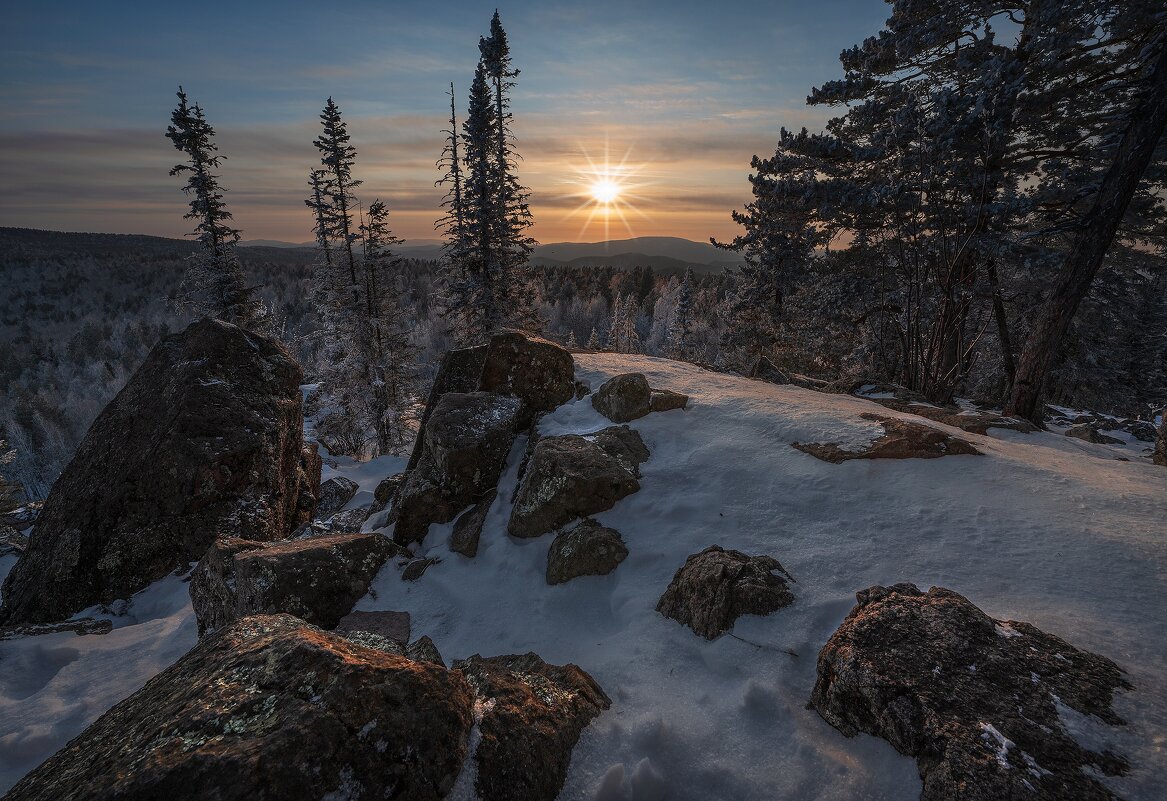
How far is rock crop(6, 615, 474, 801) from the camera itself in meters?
1.92

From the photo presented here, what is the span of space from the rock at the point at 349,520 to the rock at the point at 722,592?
220 inches

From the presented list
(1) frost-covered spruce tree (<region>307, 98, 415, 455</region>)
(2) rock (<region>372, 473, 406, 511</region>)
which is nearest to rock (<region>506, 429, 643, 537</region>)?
(2) rock (<region>372, 473, 406, 511</region>)

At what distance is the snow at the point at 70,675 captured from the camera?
358 cm

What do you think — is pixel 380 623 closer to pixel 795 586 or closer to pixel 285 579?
pixel 285 579

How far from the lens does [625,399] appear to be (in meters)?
7.37

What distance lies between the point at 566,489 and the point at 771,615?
8.72 feet

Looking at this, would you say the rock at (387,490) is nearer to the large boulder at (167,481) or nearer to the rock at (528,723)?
the large boulder at (167,481)

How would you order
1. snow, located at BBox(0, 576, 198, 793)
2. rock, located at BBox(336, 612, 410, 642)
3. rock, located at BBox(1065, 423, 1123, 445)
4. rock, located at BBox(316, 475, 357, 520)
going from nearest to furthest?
1. snow, located at BBox(0, 576, 198, 793)
2. rock, located at BBox(336, 612, 410, 642)
3. rock, located at BBox(1065, 423, 1123, 445)
4. rock, located at BBox(316, 475, 357, 520)

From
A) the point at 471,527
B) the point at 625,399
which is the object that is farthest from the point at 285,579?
the point at 625,399

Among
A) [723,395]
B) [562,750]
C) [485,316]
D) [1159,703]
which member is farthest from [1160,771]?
[485,316]

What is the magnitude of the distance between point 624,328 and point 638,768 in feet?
198

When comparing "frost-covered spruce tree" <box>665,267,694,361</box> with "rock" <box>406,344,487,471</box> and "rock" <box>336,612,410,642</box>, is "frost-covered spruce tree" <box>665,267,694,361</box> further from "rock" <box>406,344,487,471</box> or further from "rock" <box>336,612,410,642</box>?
"rock" <box>336,612,410,642</box>

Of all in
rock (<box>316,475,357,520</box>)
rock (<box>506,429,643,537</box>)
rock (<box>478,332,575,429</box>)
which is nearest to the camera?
rock (<box>506,429,643,537</box>)

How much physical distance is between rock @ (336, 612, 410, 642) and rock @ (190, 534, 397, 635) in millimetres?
151
